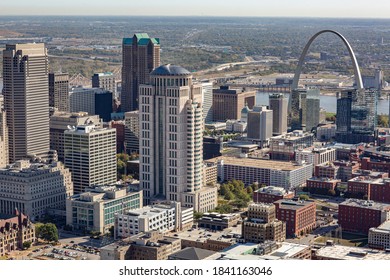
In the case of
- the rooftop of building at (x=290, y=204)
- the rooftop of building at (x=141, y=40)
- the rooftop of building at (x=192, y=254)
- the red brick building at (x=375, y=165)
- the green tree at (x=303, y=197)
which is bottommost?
the green tree at (x=303, y=197)

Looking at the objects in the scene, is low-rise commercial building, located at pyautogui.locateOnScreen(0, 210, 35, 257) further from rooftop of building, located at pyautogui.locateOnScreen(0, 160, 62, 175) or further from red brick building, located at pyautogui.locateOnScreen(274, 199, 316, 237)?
red brick building, located at pyautogui.locateOnScreen(274, 199, 316, 237)

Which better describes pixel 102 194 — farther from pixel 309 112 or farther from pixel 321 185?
pixel 309 112

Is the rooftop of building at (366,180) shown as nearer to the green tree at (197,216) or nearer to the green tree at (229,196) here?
the green tree at (229,196)

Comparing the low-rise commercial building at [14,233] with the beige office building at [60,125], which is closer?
the low-rise commercial building at [14,233]

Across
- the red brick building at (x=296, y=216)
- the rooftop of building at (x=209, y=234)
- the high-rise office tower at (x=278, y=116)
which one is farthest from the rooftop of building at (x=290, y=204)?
the high-rise office tower at (x=278, y=116)

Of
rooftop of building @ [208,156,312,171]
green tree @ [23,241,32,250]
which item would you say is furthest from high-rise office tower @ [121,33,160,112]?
green tree @ [23,241,32,250]

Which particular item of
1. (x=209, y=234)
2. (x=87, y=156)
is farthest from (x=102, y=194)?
(x=209, y=234)
